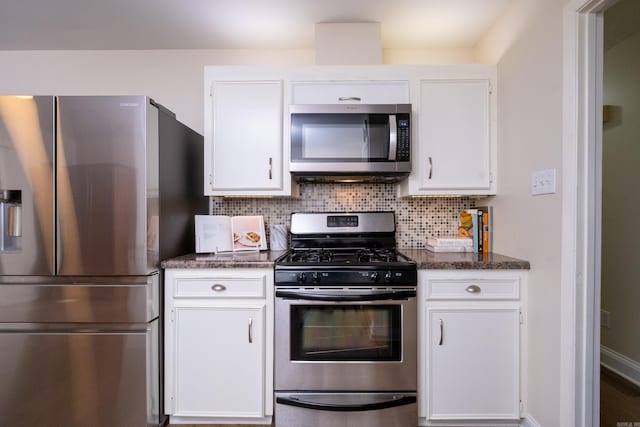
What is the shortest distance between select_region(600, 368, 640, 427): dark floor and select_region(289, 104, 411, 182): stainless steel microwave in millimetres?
1794

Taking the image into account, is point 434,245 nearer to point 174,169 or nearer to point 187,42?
point 174,169

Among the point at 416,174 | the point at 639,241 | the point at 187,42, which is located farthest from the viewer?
the point at 187,42

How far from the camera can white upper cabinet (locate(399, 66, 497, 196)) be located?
1955 millimetres

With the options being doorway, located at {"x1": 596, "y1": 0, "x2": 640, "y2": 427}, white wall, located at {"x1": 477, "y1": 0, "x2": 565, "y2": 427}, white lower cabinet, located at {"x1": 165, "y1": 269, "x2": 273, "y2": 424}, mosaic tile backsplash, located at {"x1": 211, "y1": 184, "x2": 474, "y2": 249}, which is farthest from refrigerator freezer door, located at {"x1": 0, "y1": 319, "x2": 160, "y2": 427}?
doorway, located at {"x1": 596, "y1": 0, "x2": 640, "y2": 427}

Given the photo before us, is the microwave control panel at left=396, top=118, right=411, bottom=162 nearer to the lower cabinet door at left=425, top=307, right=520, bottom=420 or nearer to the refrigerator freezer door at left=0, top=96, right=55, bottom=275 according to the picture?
the lower cabinet door at left=425, top=307, right=520, bottom=420

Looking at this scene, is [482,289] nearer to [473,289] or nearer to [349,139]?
[473,289]

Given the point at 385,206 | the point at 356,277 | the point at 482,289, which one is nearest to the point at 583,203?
the point at 482,289

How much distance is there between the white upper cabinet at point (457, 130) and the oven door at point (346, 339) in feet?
2.69

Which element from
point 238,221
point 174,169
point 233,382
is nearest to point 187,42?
point 174,169

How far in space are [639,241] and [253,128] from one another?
2.73 m

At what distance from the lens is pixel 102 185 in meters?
1.57

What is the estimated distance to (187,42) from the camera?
7.57 ft

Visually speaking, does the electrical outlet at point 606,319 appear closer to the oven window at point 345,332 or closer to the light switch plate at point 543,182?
the light switch plate at point 543,182

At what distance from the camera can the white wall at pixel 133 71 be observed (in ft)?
7.95
